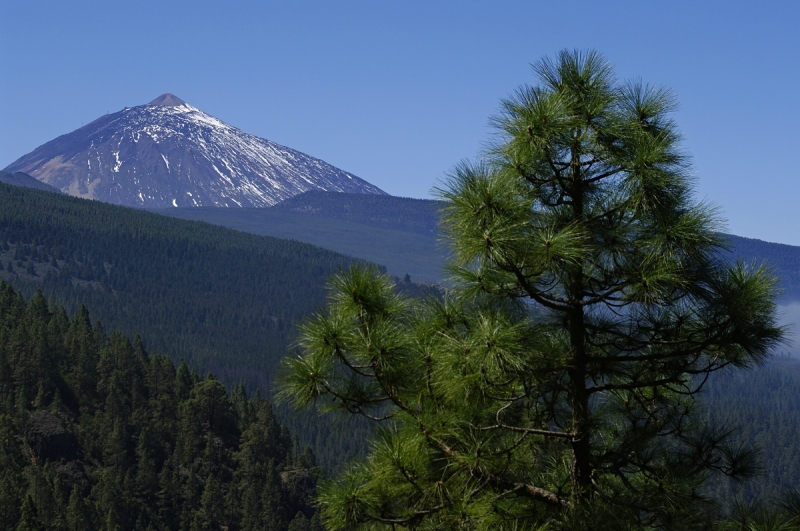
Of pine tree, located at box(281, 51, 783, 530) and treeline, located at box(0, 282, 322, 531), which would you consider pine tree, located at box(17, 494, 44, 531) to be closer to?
treeline, located at box(0, 282, 322, 531)

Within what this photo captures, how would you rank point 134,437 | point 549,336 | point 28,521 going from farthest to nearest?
point 134,437
point 28,521
point 549,336

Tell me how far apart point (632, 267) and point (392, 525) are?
4624 mm

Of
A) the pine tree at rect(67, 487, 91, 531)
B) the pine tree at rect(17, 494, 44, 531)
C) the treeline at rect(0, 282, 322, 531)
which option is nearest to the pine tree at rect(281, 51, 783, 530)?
the pine tree at rect(17, 494, 44, 531)

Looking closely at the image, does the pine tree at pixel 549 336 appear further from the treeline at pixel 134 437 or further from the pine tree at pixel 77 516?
the treeline at pixel 134 437

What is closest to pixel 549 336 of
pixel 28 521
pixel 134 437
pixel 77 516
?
pixel 28 521

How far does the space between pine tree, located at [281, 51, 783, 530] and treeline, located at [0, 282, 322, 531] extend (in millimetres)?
94719

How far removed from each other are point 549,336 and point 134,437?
119 metres

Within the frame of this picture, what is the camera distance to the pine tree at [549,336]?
13344mm

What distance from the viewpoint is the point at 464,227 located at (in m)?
13.3

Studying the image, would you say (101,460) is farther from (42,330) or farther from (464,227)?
(464,227)

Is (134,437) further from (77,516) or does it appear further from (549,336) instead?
(549,336)

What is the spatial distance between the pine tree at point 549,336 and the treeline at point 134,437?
94.7m

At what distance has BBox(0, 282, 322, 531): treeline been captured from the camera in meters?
115

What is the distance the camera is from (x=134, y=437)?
127 meters
